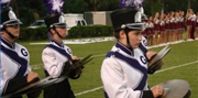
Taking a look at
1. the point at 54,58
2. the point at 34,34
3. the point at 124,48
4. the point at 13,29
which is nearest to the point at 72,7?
the point at 34,34

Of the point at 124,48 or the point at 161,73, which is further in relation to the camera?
the point at 161,73

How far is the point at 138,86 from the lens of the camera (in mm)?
4977

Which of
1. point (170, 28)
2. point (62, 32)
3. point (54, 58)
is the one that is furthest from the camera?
point (170, 28)

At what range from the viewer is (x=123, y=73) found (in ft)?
16.0

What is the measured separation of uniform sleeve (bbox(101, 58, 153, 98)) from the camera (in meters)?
4.71

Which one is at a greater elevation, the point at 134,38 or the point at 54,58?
the point at 134,38

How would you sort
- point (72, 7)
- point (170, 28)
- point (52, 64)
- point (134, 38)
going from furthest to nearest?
point (72, 7), point (170, 28), point (52, 64), point (134, 38)

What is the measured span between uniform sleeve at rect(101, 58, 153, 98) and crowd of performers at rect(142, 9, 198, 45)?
21.1 meters

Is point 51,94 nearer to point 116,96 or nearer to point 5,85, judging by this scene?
point 5,85

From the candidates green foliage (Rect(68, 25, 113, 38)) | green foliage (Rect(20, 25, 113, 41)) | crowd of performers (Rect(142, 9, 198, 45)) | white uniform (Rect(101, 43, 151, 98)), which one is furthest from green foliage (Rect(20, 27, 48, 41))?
white uniform (Rect(101, 43, 151, 98))

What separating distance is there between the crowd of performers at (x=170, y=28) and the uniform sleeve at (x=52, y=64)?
1855 centimetres

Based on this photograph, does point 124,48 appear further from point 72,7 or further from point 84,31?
point 72,7

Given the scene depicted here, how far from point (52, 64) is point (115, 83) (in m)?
2.70

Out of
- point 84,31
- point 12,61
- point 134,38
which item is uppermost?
point 134,38
